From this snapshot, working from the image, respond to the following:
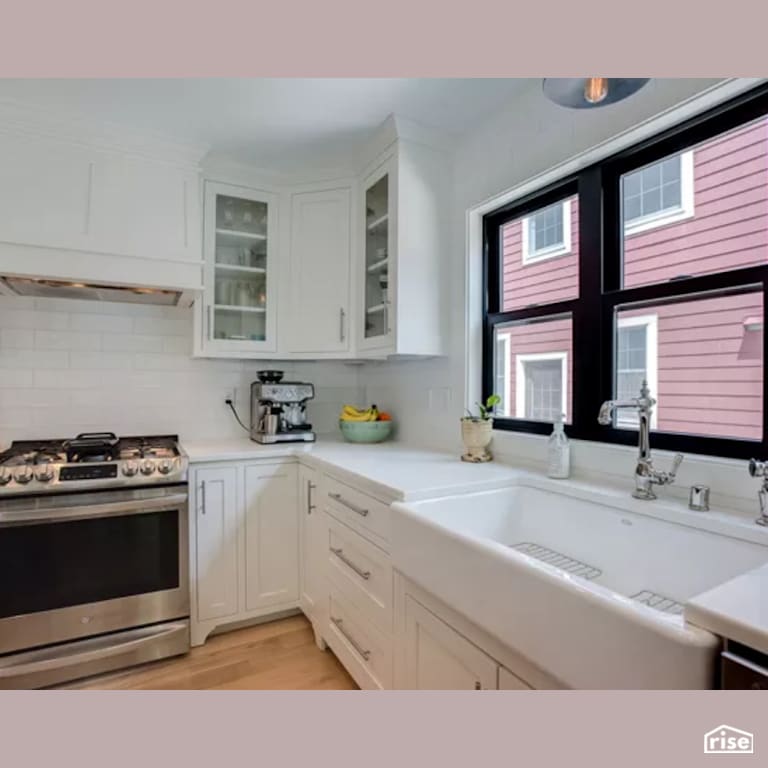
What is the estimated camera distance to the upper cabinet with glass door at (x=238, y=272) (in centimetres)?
246

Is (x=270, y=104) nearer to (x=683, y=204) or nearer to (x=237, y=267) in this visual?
(x=237, y=267)

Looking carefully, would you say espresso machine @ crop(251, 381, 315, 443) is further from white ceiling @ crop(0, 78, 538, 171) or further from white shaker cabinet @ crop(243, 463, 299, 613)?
white ceiling @ crop(0, 78, 538, 171)

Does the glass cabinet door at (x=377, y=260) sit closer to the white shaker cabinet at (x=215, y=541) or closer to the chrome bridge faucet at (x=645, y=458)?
the white shaker cabinet at (x=215, y=541)

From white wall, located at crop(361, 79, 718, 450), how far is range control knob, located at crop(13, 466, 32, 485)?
170 cm

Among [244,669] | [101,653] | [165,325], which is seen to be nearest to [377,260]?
[165,325]

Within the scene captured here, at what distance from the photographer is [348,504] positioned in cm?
178

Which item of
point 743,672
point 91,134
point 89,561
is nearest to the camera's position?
point 743,672

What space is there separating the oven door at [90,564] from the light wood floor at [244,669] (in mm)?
203

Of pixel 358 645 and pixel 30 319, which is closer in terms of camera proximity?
pixel 358 645

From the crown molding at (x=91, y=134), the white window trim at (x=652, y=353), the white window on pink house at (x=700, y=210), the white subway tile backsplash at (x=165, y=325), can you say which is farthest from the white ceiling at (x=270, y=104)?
the white window trim at (x=652, y=353)

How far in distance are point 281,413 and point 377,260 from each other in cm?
95

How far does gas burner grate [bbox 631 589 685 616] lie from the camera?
1.13 meters

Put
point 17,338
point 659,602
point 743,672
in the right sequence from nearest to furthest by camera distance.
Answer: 1. point 743,672
2. point 659,602
3. point 17,338

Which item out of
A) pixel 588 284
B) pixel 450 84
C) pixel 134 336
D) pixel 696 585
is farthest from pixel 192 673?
pixel 450 84
